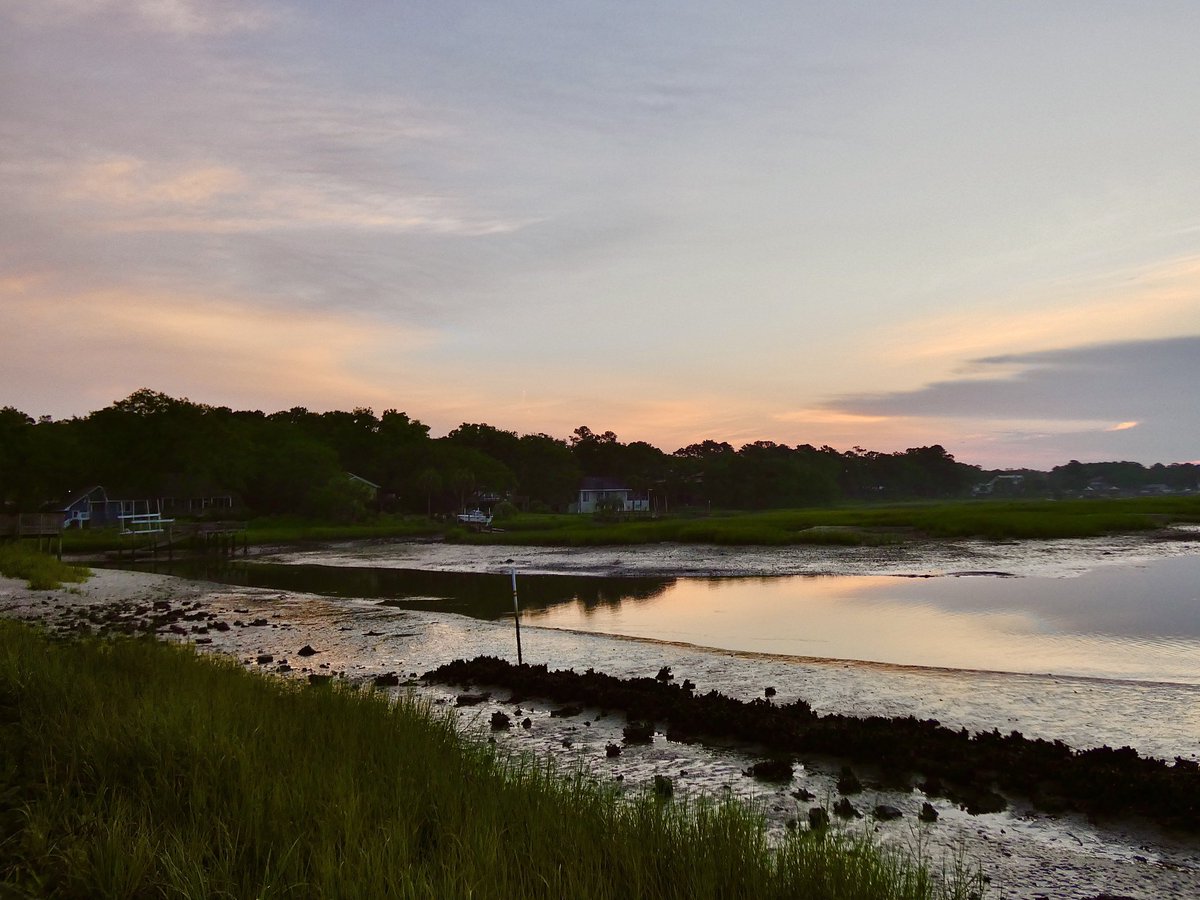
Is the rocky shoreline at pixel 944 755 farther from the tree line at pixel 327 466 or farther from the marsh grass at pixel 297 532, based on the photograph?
the tree line at pixel 327 466

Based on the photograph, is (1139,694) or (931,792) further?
(1139,694)

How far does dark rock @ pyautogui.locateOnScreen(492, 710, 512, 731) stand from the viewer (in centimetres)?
1271

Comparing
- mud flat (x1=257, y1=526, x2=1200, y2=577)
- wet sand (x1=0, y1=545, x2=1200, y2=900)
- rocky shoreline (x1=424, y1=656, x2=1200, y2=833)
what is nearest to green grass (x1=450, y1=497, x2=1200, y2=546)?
mud flat (x1=257, y1=526, x2=1200, y2=577)

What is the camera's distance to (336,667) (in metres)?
18.7

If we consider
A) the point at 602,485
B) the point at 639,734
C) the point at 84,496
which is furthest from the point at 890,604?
the point at 602,485

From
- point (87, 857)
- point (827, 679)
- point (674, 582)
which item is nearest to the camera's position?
point (87, 857)

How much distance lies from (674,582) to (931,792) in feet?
101

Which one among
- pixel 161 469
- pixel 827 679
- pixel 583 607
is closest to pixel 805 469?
pixel 161 469

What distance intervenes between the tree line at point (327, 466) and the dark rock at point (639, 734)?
9306cm

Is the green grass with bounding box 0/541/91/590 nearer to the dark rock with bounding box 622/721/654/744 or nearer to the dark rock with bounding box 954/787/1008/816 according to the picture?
the dark rock with bounding box 622/721/654/744

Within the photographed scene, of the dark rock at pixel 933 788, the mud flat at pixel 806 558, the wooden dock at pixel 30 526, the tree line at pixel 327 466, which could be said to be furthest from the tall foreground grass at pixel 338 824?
the tree line at pixel 327 466

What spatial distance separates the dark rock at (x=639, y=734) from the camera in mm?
12078

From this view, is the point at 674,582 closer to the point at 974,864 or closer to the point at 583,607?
the point at 583,607

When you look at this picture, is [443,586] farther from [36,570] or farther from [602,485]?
[602,485]
